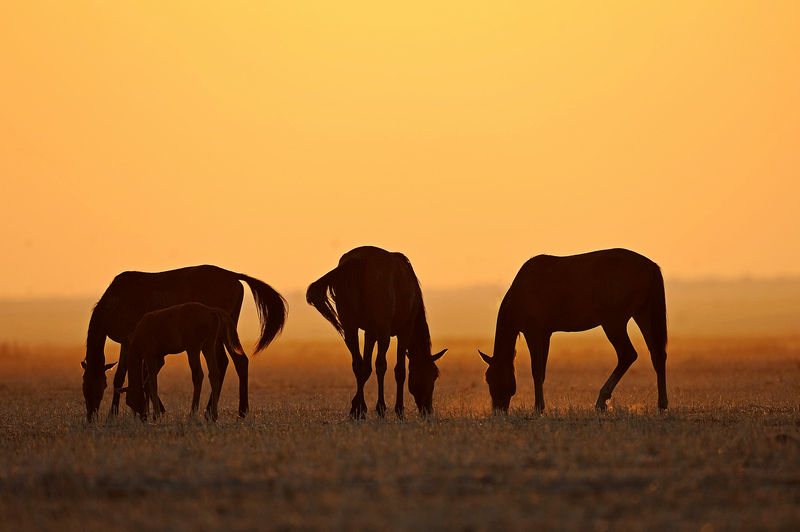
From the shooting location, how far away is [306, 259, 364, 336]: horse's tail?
13672 millimetres

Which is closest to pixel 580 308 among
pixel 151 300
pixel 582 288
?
pixel 582 288

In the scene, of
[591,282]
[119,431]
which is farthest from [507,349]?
[119,431]

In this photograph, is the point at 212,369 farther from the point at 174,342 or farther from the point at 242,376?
the point at 242,376

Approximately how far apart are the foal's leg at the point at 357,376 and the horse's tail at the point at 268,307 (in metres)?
1.80

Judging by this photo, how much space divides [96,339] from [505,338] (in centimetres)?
689

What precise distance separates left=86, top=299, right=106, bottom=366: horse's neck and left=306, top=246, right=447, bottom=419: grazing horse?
364 centimetres

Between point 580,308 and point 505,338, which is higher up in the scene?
point 580,308

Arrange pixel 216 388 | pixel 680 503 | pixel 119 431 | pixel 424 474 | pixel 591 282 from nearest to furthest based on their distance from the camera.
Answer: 1. pixel 680 503
2. pixel 424 474
3. pixel 119 431
4. pixel 216 388
5. pixel 591 282

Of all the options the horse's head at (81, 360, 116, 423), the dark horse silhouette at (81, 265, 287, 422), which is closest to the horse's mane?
the dark horse silhouette at (81, 265, 287, 422)

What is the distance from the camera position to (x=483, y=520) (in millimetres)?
5926

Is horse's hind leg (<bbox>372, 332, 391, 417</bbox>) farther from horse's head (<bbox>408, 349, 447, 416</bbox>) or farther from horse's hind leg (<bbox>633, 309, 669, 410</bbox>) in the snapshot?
horse's hind leg (<bbox>633, 309, 669, 410</bbox>)

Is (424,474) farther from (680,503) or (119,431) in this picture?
(119,431)

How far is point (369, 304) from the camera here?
13.6 m

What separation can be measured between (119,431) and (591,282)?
7794mm
